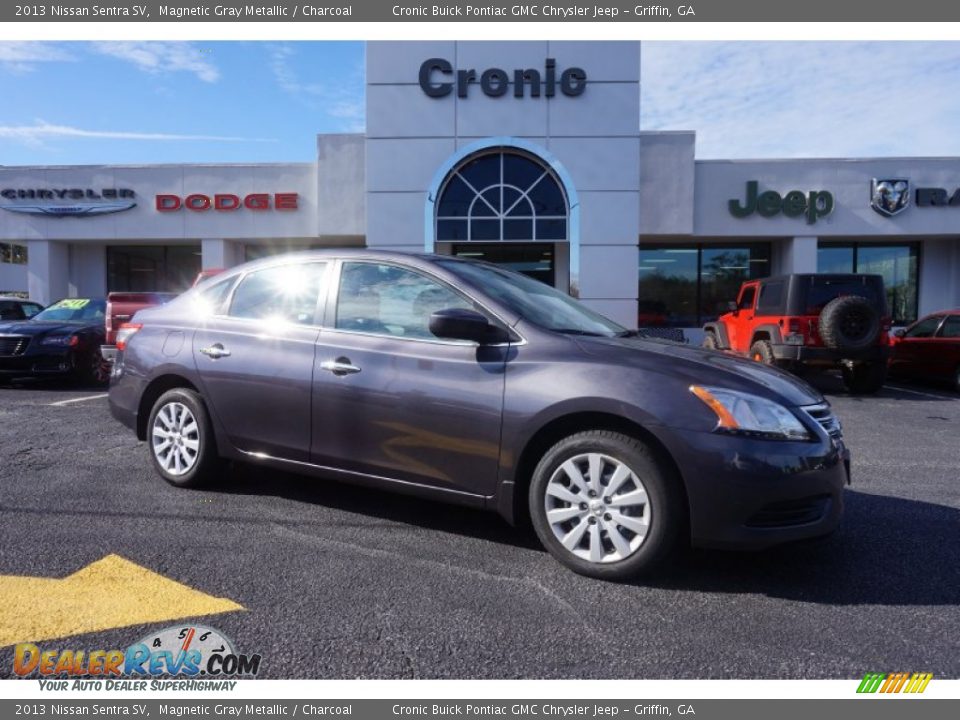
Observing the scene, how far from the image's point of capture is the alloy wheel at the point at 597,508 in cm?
293

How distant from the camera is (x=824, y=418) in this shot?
3162mm

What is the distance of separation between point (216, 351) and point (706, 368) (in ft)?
9.88

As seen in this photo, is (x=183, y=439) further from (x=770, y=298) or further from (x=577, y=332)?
(x=770, y=298)

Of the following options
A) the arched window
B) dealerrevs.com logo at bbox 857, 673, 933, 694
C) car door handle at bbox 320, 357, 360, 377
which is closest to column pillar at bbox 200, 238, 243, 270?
the arched window

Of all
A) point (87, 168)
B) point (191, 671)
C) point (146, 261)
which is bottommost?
point (191, 671)

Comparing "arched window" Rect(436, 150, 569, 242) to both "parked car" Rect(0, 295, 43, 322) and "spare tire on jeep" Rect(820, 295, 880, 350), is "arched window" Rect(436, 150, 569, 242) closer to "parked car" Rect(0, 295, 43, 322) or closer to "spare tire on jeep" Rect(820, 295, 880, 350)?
"spare tire on jeep" Rect(820, 295, 880, 350)

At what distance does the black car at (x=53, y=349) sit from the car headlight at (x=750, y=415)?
980 centimetres

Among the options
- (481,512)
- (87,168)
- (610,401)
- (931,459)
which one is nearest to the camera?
(610,401)

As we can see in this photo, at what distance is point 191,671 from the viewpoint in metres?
2.32

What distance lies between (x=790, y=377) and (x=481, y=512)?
1.95m

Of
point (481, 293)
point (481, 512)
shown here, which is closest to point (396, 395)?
point (481, 293)

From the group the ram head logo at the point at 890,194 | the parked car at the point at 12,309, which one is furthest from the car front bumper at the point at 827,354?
the parked car at the point at 12,309

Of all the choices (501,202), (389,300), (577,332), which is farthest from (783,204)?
(389,300)

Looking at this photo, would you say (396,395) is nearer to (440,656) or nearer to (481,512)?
(481,512)
